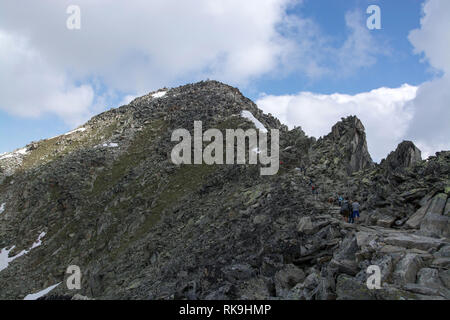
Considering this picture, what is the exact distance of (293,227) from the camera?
16469 millimetres

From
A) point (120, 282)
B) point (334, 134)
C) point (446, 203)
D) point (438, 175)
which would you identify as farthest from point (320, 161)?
point (120, 282)

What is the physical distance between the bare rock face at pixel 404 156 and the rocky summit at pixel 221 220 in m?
0.09

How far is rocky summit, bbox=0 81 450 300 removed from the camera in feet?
37.8

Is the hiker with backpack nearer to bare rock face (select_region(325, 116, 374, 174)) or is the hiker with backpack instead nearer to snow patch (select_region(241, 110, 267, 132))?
bare rock face (select_region(325, 116, 374, 174))

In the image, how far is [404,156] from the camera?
20.5 m

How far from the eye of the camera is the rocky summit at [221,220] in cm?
1153

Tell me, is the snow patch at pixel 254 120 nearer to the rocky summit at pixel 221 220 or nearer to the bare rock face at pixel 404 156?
the rocky summit at pixel 221 220

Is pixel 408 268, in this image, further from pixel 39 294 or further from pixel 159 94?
pixel 159 94

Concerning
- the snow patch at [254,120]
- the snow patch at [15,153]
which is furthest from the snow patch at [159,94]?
the snow patch at [15,153]

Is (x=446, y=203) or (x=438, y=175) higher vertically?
(x=438, y=175)
